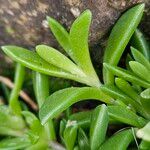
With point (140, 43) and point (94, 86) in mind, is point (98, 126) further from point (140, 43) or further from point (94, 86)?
point (140, 43)

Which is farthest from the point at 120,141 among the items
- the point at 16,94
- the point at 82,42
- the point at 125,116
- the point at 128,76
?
the point at 16,94

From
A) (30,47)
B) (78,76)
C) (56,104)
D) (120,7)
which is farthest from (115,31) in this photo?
(30,47)

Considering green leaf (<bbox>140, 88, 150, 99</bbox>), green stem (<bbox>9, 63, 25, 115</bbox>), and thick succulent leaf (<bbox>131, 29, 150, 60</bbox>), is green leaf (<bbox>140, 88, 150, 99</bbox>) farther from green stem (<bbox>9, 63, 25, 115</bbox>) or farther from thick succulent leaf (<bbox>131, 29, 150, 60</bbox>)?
green stem (<bbox>9, 63, 25, 115</bbox>)

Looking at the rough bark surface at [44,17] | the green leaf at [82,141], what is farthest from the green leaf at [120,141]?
the rough bark surface at [44,17]

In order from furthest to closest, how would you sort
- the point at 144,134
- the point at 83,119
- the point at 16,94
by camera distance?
the point at 16,94 < the point at 83,119 < the point at 144,134

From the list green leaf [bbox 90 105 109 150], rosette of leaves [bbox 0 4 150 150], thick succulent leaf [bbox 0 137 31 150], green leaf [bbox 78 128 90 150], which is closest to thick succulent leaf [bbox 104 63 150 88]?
rosette of leaves [bbox 0 4 150 150]
